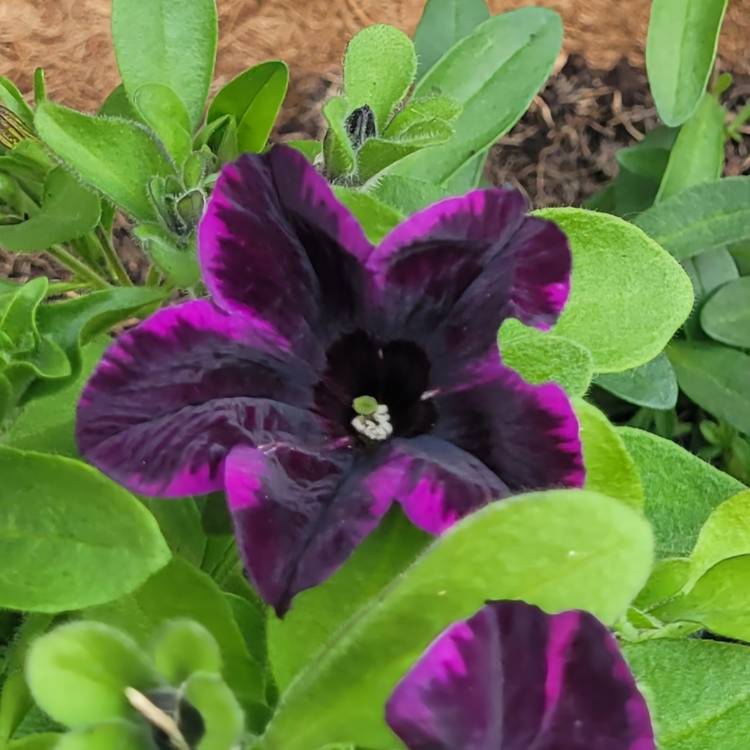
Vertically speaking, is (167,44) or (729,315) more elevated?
(167,44)

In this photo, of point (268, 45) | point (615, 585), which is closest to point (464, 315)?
point (615, 585)

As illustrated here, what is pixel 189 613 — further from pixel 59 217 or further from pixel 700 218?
pixel 700 218

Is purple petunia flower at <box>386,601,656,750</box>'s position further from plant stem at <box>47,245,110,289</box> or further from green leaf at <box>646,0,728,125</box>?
green leaf at <box>646,0,728,125</box>

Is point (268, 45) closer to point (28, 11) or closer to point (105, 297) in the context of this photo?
point (28, 11)

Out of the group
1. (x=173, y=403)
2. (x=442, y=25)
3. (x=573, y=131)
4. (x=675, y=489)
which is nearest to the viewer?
(x=173, y=403)

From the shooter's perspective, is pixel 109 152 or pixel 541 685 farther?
pixel 109 152

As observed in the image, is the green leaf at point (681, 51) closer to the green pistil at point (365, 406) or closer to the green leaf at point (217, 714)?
the green pistil at point (365, 406)

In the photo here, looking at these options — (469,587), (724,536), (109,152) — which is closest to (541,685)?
(469,587)
